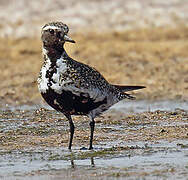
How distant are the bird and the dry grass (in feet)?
20.6

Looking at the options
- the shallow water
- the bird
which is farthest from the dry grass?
the bird

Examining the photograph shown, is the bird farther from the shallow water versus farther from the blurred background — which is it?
the blurred background

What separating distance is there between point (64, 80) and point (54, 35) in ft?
2.32

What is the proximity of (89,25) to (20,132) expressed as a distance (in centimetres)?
1426

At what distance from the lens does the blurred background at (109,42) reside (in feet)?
60.1

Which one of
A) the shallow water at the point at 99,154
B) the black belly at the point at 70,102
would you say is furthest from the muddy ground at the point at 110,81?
the black belly at the point at 70,102

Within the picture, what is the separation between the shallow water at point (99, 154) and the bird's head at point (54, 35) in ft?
5.15

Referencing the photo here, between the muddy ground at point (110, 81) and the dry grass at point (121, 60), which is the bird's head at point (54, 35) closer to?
the muddy ground at point (110, 81)

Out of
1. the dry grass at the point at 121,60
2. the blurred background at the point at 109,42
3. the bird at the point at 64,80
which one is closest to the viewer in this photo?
the bird at the point at 64,80

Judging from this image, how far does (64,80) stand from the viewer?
9961mm

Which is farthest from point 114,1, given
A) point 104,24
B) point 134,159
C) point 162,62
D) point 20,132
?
point 134,159

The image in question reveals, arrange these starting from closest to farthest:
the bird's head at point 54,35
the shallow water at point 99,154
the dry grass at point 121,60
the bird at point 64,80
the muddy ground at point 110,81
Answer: the shallow water at point 99,154
the muddy ground at point 110,81
the bird at point 64,80
the bird's head at point 54,35
the dry grass at point 121,60

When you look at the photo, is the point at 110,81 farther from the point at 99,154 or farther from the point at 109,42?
the point at 99,154

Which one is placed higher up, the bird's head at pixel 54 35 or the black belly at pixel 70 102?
the bird's head at pixel 54 35
